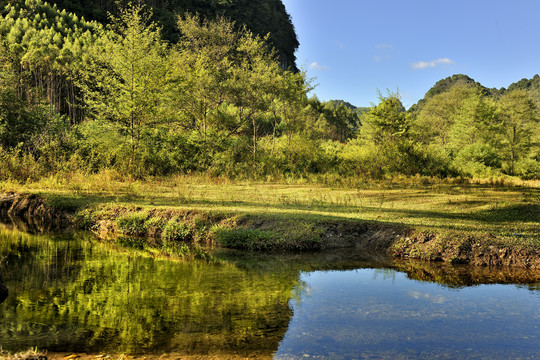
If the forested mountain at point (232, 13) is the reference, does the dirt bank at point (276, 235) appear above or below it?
below

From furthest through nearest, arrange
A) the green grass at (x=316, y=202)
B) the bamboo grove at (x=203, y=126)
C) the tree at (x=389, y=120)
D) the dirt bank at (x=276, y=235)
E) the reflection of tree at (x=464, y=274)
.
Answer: the tree at (x=389, y=120), the bamboo grove at (x=203, y=126), the green grass at (x=316, y=202), the dirt bank at (x=276, y=235), the reflection of tree at (x=464, y=274)

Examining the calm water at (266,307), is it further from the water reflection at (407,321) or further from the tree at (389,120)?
the tree at (389,120)

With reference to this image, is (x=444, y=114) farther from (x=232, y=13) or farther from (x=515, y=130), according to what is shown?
(x=232, y=13)

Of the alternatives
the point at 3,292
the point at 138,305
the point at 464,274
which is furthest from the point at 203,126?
the point at 138,305

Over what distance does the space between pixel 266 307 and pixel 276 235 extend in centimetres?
470

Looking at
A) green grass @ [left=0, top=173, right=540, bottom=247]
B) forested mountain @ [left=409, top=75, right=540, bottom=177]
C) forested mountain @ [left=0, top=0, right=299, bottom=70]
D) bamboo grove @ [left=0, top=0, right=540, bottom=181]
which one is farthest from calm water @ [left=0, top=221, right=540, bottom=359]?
forested mountain @ [left=0, top=0, right=299, bottom=70]

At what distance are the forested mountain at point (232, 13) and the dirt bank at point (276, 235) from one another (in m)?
81.8

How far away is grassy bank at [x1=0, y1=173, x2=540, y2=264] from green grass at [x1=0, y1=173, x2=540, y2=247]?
4 cm

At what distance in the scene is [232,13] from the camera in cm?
11356

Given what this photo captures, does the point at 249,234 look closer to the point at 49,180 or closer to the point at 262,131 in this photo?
the point at 49,180

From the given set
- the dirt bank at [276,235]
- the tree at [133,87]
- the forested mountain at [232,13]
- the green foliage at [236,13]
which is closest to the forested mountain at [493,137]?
the tree at [133,87]

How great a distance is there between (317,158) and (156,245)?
20850 mm

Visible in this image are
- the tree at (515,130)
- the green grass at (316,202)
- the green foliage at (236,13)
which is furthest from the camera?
the green foliage at (236,13)

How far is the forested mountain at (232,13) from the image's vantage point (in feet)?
305
